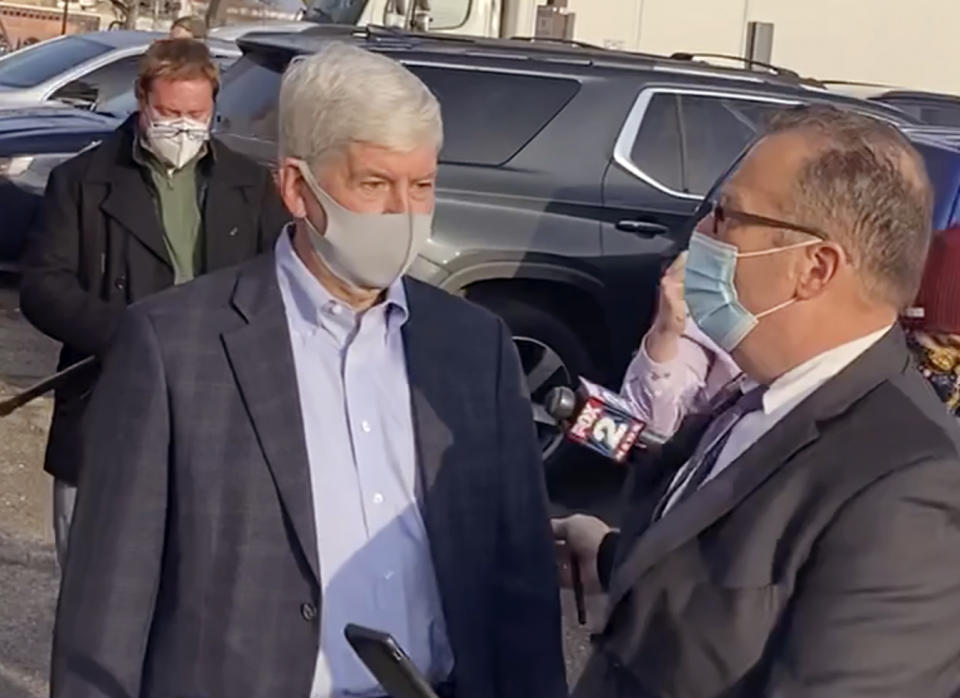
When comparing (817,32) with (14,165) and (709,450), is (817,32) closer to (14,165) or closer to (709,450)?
(14,165)

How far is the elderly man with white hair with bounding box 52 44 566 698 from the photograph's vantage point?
2811mm

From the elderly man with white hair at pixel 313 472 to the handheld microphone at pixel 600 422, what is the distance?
0.71 feet

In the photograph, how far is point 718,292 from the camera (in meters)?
2.57

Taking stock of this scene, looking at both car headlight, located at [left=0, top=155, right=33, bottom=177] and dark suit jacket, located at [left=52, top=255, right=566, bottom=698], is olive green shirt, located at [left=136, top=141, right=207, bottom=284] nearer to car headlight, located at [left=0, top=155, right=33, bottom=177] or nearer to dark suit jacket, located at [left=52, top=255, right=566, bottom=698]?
Result: dark suit jacket, located at [left=52, top=255, right=566, bottom=698]

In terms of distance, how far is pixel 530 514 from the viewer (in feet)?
10.2

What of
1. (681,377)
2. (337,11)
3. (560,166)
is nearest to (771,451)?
(681,377)

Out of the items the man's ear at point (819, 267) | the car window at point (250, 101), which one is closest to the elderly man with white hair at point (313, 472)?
the man's ear at point (819, 267)

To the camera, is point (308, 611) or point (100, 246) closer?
point (308, 611)

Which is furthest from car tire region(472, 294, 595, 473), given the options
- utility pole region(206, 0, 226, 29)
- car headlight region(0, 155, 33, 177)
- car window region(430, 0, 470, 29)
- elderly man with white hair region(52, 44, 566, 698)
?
utility pole region(206, 0, 226, 29)

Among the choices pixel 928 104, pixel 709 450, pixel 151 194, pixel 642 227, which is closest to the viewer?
pixel 709 450

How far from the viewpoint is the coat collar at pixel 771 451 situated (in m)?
2.36

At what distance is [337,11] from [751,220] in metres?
10.6

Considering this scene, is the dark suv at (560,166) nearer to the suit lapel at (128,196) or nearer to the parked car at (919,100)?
the suit lapel at (128,196)

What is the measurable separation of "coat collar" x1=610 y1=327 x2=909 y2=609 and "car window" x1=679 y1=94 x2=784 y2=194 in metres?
5.81
